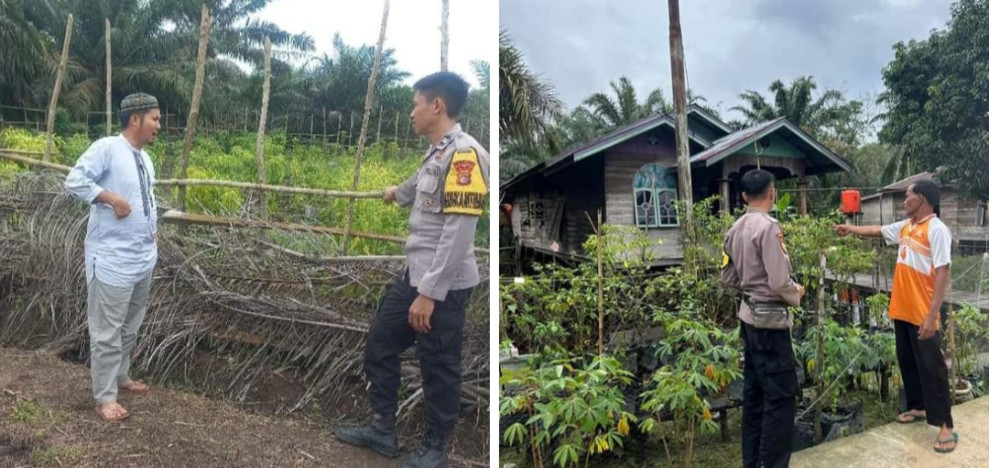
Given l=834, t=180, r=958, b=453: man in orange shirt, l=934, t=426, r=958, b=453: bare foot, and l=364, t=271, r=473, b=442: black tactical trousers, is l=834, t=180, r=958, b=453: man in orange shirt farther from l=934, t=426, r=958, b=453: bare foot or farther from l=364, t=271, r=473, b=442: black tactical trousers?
l=364, t=271, r=473, b=442: black tactical trousers

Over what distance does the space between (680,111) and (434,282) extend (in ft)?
2.97

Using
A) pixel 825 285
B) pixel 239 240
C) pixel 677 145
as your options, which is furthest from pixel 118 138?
pixel 825 285

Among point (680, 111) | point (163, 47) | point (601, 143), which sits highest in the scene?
point (163, 47)

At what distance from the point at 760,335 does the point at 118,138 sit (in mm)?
1958

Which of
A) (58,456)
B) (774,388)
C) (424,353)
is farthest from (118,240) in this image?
(774,388)

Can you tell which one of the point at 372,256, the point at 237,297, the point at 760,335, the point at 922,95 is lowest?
the point at 760,335

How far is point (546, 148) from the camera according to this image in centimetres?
193

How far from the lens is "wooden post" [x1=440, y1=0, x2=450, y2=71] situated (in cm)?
173

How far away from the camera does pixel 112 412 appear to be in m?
1.86

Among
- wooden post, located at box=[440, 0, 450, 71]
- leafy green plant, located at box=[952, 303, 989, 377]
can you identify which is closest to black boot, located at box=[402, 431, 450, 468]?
wooden post, located at box=[440, 0, 450, 71]

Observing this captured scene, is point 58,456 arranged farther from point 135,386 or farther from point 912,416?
point 912,416

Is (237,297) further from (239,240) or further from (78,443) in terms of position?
(78,443)

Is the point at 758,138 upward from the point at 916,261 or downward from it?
upward

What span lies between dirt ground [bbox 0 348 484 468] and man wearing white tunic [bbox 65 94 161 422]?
0.07 meters
